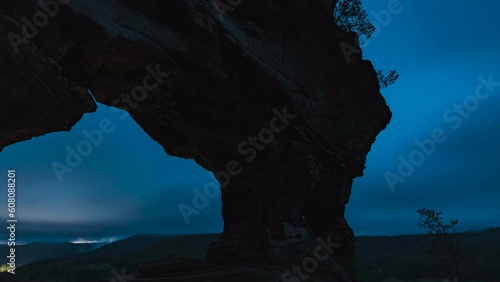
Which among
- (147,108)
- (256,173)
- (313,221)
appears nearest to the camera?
(147,108)

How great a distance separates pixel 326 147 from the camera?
22547mm

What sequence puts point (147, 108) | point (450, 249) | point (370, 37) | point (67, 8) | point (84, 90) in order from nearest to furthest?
1. point (67, 8)
2. point (84, 90)
3. point (147, 108)
4. point (370, 37)
5. point (450, 249)

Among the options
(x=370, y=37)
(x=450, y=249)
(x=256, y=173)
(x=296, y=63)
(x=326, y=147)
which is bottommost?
(x=450, y=249)

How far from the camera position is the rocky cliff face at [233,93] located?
12.2 meters

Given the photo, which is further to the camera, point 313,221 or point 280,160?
point 313,221

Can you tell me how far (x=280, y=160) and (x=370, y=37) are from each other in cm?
1451

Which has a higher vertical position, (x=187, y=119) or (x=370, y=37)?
(x=370, y=37)

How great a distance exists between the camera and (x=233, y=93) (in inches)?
680

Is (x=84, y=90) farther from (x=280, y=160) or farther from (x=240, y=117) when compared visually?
(x=280, y=160)

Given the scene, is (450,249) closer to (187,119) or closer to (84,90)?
(187,119)

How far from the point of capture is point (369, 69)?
2589cm

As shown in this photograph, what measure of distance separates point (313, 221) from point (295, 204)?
613 centimetres

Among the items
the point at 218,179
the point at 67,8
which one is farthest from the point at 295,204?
the point at 67,8

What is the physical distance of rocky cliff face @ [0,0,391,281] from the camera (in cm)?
1222
